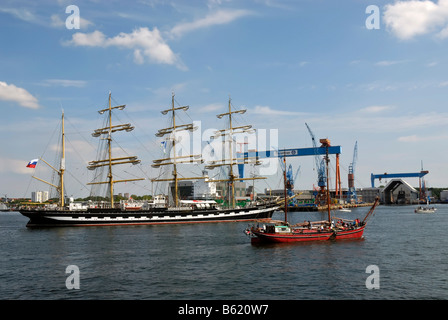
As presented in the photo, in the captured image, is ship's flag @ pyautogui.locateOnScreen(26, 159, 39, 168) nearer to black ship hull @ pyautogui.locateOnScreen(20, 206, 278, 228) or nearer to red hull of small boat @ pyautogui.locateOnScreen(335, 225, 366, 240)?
black ship hull @ pyautogui.locateOnScreen(20, 206, 278, 228)

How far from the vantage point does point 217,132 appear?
4006 inches

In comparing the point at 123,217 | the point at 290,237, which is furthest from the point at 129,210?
the point at 290,237

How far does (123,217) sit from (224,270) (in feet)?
163

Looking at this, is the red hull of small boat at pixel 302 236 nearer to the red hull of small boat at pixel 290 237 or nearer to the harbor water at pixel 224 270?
the red hull of small boat at pixel 290 237

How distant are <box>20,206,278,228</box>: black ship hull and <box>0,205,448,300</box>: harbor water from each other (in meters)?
24.3

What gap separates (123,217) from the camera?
77.2 meters

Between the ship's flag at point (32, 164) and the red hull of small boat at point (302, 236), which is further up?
the ship's flag at point (32, 164)

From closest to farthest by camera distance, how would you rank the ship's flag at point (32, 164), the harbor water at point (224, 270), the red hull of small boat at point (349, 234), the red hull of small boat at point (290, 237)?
the harbor water at point (224, 270) → the red hull of small boat at point (290, 237) → the red hull of small boat at point (349, 234) → the ship's flag at point (32, 164)

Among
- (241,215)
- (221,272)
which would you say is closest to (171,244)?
(221,272)

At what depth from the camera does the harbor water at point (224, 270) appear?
25281mm

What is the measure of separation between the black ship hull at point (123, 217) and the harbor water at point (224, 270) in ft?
79.8

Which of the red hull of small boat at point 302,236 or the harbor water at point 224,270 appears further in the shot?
the red hull of small boat at point 302,236

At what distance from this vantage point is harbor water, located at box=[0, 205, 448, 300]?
2528cm

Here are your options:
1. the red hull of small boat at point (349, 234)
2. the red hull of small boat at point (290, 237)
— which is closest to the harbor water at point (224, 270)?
the red hull of small boat at point (290, 237)
